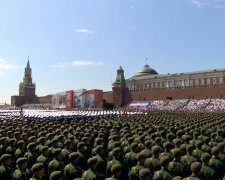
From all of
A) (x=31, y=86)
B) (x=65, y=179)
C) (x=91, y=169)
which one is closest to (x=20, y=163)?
(x=65, y=179)

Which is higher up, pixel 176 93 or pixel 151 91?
pixel 151 91

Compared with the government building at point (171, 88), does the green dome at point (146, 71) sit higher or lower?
higher

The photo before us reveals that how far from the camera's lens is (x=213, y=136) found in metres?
10.2

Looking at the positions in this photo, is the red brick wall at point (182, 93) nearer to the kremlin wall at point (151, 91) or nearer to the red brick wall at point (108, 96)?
the kremlin wall at point (151, 91)

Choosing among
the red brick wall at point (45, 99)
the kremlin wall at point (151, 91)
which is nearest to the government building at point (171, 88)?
the kremlin wall at point (151, 91)

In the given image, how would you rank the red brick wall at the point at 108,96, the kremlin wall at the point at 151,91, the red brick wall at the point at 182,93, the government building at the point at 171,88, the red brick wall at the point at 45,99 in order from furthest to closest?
the red brick wall at the point at 45,99, the red brick wall at the point at 108,96, the kremlin wall at the point at 151,91, the government building at the point at 171,88, the red brick wall at the point at 182,93

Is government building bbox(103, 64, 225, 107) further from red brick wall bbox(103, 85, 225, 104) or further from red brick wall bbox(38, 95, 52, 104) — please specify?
red brick wall bbox(38, 95, 52, 104)

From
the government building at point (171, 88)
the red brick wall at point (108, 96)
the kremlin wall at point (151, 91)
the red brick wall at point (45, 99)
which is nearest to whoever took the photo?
the government building at point (171, 88)

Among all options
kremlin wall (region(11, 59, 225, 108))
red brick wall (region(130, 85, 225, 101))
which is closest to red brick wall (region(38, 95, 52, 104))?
kremlin wall (region(11, 59, 225, 108))

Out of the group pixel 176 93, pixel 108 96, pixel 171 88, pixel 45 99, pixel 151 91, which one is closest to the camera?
pixel 176 93

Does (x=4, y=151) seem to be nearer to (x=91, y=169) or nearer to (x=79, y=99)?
(x=91, y=169)

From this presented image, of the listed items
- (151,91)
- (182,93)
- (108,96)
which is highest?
(151,91)

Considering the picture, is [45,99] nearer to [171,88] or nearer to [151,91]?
[151,91]

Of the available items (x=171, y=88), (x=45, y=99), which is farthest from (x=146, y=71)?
(x=171, y=88)
